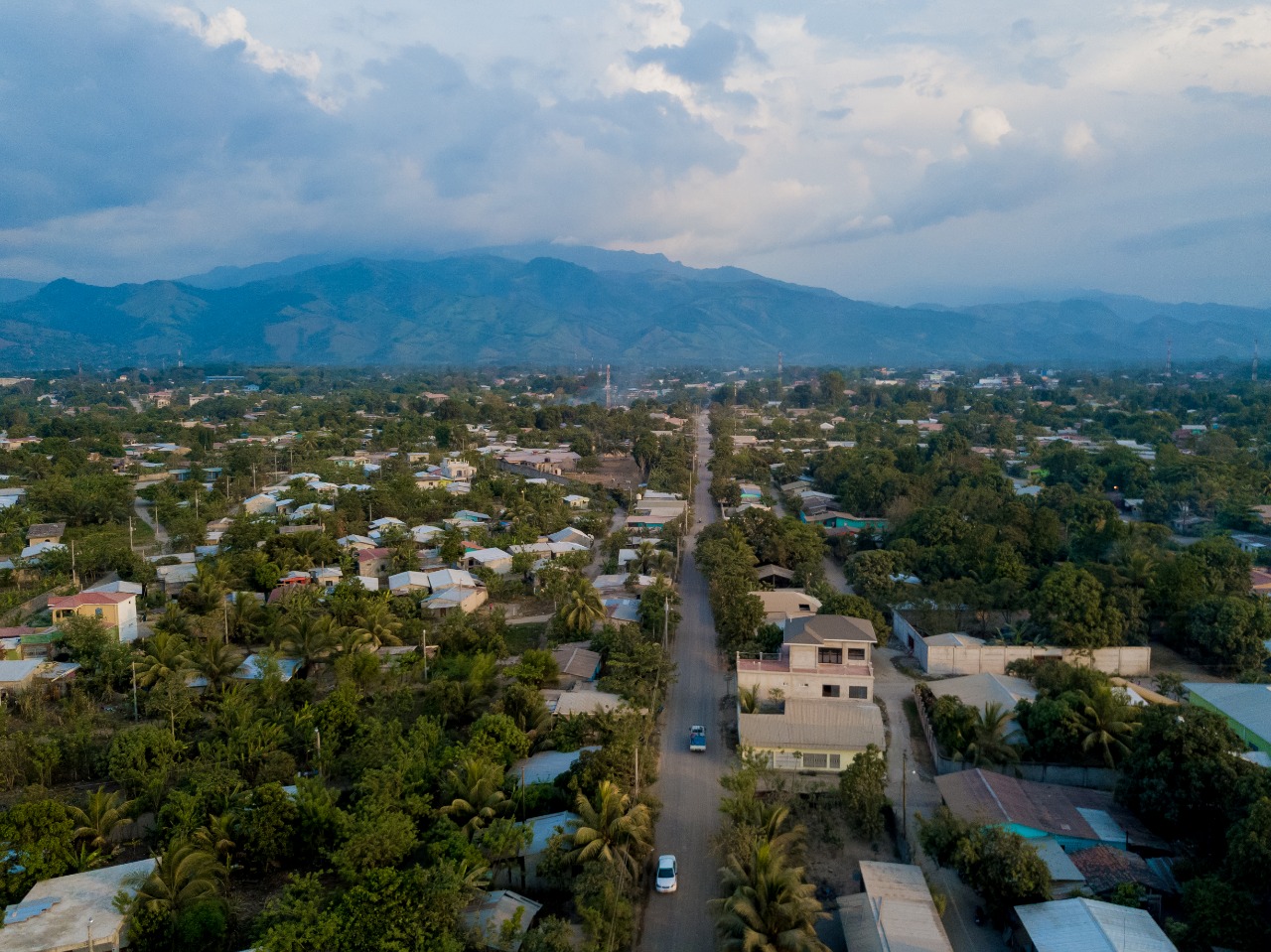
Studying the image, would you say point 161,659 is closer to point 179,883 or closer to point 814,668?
point 179,883

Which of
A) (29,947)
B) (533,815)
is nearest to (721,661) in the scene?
(533,815)

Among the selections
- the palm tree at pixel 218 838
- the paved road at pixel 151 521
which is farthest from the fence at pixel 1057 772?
the paved road at pixel 151 521

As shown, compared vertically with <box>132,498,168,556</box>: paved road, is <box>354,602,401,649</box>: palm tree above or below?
above

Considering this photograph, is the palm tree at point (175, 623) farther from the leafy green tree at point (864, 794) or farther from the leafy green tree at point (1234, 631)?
the leafy green tree at point (1234, 631)

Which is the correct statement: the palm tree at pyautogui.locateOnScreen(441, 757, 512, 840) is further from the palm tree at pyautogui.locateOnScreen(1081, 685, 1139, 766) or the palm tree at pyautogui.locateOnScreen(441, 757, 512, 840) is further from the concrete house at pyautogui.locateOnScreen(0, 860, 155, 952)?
the palm tree at pyautogui.locateOnScreen(1081, 685, 1139, 766)

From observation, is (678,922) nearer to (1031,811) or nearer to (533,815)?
(533,815)

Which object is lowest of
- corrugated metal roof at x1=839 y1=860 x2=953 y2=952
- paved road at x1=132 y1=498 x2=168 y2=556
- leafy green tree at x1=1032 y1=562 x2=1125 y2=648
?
paved road at x1=132 y1=498 x2=168 y2=556

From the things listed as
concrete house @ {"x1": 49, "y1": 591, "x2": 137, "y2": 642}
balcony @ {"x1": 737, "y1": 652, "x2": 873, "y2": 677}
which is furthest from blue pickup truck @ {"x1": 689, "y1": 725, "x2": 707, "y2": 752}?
concrete house @ {"x1": 49, "y1": 591, "x2": 137, "y2": 642}
